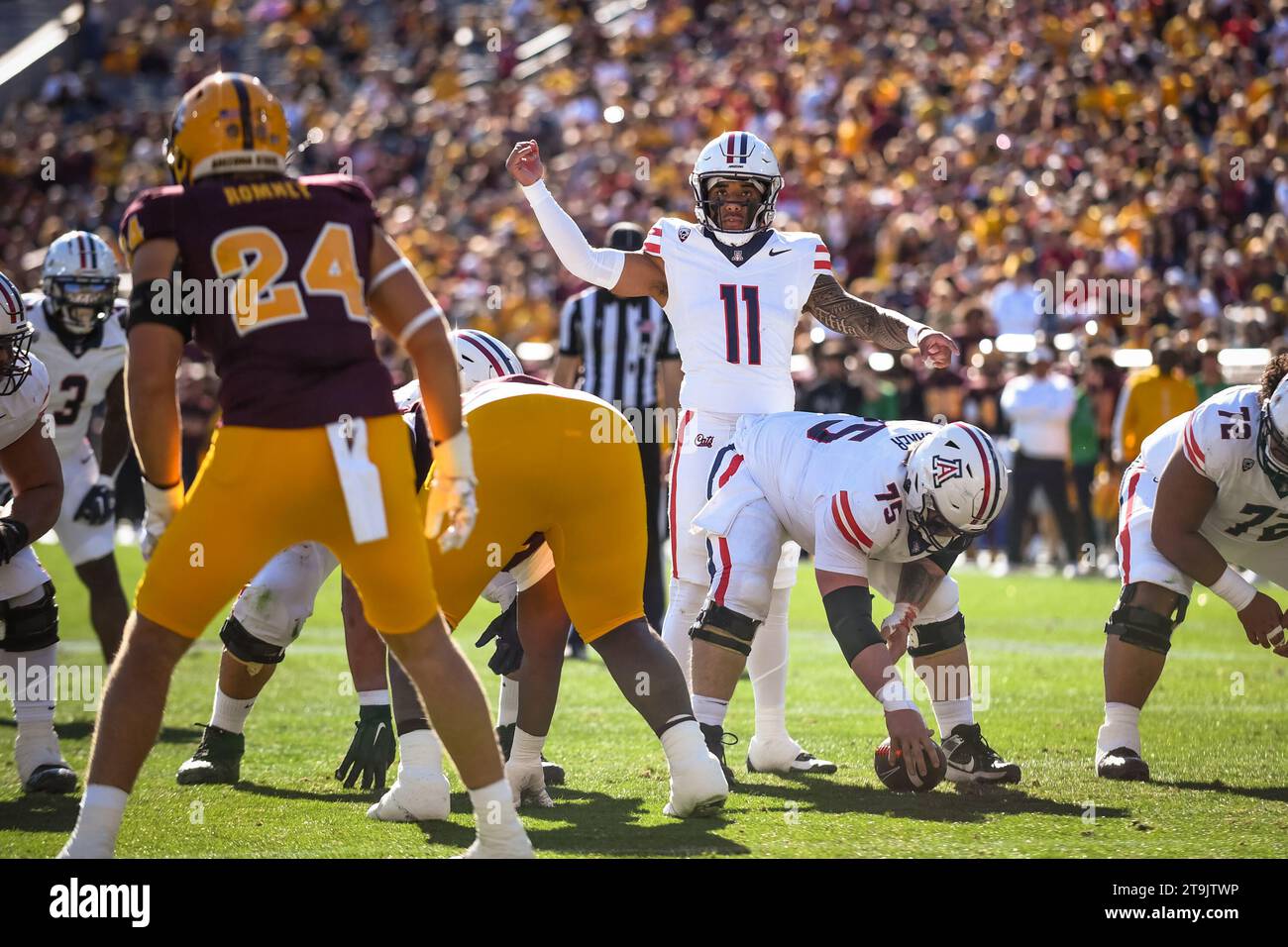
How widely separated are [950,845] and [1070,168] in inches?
522

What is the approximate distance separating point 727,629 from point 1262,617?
5.94 feet

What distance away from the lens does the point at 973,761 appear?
5.79 meters

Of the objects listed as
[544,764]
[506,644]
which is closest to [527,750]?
[506,644]

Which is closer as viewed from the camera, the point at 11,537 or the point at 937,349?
the point at 11,537

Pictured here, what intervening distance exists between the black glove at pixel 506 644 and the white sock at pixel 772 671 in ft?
3.44

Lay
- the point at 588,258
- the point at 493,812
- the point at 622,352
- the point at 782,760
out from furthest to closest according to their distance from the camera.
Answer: the point at 622,352, the point at 588,258, the point at 782,760, the point at 493,812

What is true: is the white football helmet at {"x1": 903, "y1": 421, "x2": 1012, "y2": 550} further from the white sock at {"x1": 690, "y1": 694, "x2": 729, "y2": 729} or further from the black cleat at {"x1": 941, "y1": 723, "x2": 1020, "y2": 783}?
the white sock at {"x1": 690, "y1": 694, "x2": 729, "y2": 729}

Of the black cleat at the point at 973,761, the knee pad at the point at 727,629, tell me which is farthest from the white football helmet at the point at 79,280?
the black cleat at the point at 973,761

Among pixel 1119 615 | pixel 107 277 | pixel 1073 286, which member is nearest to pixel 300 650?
pixel 107 277

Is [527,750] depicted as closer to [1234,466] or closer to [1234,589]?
[1234,589]

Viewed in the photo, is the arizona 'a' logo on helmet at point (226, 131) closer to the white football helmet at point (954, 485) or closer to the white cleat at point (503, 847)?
the white cleat at point (503, 847)

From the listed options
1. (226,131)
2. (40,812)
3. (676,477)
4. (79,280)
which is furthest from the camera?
(79,280)

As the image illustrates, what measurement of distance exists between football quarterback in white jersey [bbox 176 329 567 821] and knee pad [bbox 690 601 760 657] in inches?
23.6
